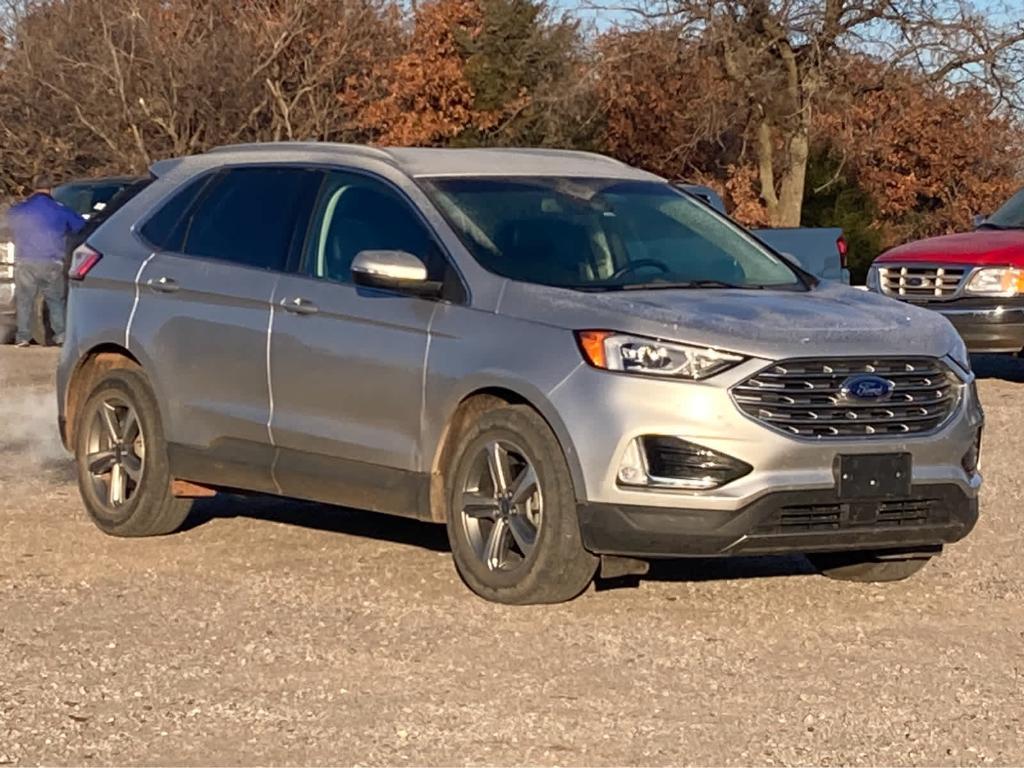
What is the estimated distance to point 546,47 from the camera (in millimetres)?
47812

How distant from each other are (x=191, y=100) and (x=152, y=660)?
3543 centimetres

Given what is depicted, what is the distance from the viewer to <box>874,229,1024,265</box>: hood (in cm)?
1644

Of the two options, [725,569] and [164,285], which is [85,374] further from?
[725,569]

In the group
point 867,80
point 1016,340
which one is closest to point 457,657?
point 1016,340

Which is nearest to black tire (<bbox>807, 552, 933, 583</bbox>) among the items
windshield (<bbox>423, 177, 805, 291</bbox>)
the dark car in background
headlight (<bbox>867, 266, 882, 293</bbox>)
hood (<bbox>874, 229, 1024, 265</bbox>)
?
windshield (<bbox>423, 177, 805, 291</bbox>)

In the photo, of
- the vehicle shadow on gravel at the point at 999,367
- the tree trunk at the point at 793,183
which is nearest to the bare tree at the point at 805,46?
the tree trunk at the point at 793,183

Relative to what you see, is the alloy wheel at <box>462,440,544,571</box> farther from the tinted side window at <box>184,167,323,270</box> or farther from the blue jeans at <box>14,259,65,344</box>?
the blue jeans at <box>14,259,65,344</box>

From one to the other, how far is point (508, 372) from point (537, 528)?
0.58 metres

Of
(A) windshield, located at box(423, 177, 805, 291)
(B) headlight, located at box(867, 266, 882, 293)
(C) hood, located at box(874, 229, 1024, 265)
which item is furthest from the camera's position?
(B) headlight, located at box(867, 266, 882, 293)

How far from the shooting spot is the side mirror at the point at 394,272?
7730 mm

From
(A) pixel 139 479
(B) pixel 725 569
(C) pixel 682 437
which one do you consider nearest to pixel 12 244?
(A) pixel 139 479

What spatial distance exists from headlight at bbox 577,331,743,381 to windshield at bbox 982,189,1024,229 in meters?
11.0

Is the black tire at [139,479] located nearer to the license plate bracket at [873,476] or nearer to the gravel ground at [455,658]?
the gravel ground at [455,658]

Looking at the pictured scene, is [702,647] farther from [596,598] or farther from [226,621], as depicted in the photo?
[226,621]
